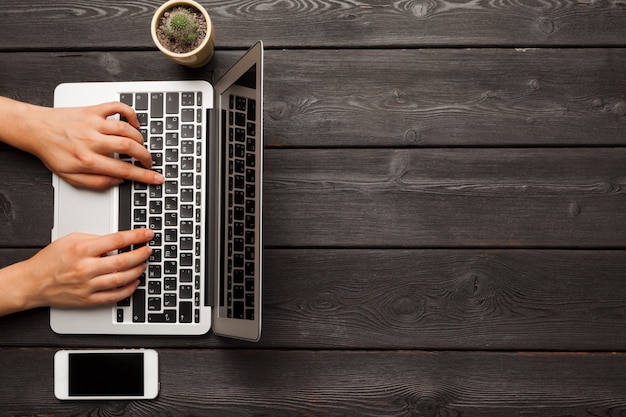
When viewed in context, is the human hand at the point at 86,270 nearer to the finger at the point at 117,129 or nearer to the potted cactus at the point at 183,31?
the finger at the point at 117,129

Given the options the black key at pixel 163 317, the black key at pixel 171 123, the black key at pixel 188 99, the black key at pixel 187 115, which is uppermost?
the black key at pixel 188 99

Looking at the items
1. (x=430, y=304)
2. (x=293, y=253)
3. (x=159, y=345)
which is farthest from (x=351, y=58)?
(x=159, y=345)

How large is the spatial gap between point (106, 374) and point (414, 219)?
25.2 inches

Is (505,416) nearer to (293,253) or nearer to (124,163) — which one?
(293,253)

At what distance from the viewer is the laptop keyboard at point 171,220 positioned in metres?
1.00

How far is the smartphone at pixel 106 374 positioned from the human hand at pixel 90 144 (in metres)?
0.31

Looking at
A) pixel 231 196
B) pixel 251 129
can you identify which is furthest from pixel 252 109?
pixel 231 196

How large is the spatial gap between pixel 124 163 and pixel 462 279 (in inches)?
25.5

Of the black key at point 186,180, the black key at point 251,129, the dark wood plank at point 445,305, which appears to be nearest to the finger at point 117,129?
the black key at point 186,180

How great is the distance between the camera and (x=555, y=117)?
3.44ft

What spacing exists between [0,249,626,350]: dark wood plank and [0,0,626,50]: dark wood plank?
1.32ft

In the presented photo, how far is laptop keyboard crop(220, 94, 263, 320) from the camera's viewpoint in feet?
2.92

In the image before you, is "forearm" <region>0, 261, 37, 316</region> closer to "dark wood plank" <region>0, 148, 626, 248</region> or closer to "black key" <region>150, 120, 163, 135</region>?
"dark wood plank" <region>0, 148, 626, 248</region>

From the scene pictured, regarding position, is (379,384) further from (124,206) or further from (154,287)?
(124,206)
